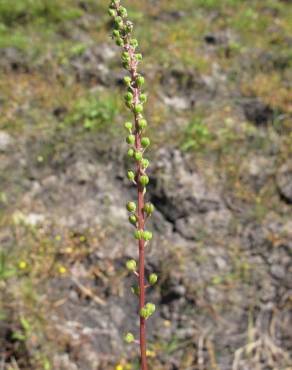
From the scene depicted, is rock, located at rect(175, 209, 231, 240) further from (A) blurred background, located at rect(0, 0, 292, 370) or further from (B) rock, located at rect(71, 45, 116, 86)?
(B) rock, located at rect(71, 45, 116, 86)

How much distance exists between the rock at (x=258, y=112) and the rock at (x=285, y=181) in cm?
78

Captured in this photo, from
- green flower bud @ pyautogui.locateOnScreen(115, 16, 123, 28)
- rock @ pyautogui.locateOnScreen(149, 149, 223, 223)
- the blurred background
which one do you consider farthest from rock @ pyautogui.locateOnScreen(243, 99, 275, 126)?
green flower bud @ pyautogui.locateOnScreen(115, 16, 123, 28)

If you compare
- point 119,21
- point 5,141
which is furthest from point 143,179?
point 5,141

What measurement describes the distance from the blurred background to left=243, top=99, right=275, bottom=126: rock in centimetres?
4

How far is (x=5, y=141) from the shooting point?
17.7ft

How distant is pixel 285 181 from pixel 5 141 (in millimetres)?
3060

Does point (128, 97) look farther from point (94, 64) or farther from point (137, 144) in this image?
point (94, 64)

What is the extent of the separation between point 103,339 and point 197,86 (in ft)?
11.9

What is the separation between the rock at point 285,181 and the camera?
5059 mm

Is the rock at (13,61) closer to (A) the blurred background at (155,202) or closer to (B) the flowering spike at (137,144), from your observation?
(A) the blurred background at (155,202)

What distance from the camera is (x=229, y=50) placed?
722 centimetres

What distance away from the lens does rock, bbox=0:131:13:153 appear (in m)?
5.32

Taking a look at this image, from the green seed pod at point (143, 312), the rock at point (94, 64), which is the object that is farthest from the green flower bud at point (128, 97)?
the rock at point (94, 64)

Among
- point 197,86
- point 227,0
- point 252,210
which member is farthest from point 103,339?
point 227,0
